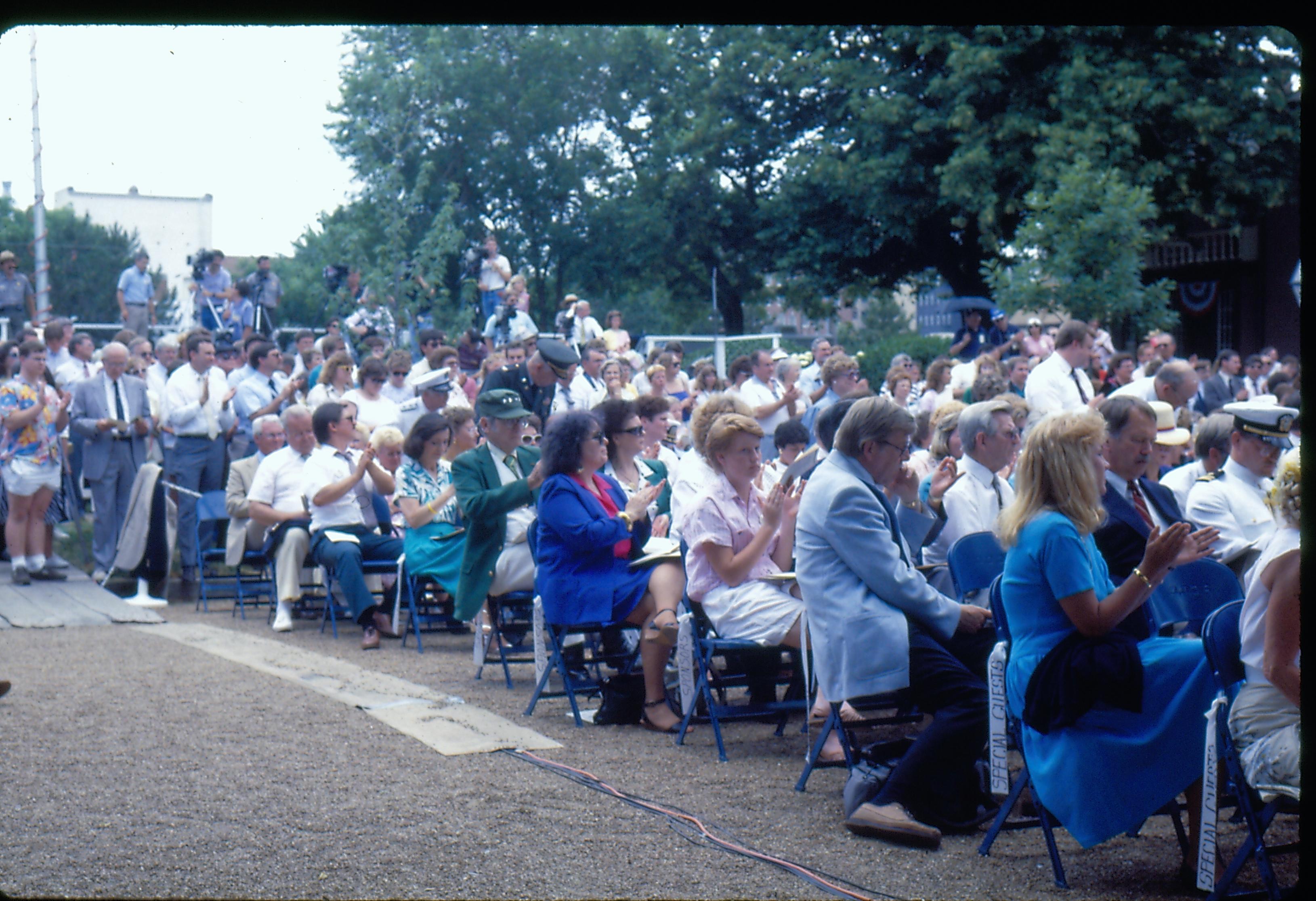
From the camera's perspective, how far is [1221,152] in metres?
25.1

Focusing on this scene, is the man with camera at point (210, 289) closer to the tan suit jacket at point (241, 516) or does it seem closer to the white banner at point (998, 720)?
the tan suit jacket at point (241, 516)

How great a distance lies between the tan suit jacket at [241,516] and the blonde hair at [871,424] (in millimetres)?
6249

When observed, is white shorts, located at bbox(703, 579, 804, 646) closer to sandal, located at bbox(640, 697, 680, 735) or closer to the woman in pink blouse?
the woman in pink blouse

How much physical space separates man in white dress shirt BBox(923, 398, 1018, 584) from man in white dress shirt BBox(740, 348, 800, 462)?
6.28 metres

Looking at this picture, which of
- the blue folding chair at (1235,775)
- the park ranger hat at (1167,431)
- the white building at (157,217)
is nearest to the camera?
the blue folding chair at (1235,775)

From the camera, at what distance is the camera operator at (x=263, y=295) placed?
62.5 feet

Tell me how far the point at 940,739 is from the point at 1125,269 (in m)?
15.5

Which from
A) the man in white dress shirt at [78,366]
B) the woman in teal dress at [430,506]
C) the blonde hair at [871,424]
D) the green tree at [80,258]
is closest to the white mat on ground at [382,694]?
the woman in teal dress at [430,506]

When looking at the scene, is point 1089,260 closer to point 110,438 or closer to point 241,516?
point 241,516

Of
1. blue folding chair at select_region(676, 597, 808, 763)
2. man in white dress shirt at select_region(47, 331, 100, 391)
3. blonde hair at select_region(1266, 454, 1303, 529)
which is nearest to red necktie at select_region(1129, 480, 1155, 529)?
blonde hair at select_region(1266, 454, 1303, 529)

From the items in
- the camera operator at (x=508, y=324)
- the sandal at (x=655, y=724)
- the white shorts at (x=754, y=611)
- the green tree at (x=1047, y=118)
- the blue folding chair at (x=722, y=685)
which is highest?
the green tree at (x=1047, y=118)

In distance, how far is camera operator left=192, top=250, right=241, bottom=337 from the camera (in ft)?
61.7

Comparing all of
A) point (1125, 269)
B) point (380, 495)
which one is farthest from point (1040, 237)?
point (380, 495)

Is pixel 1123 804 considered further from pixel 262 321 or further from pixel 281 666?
pixel 262 321
